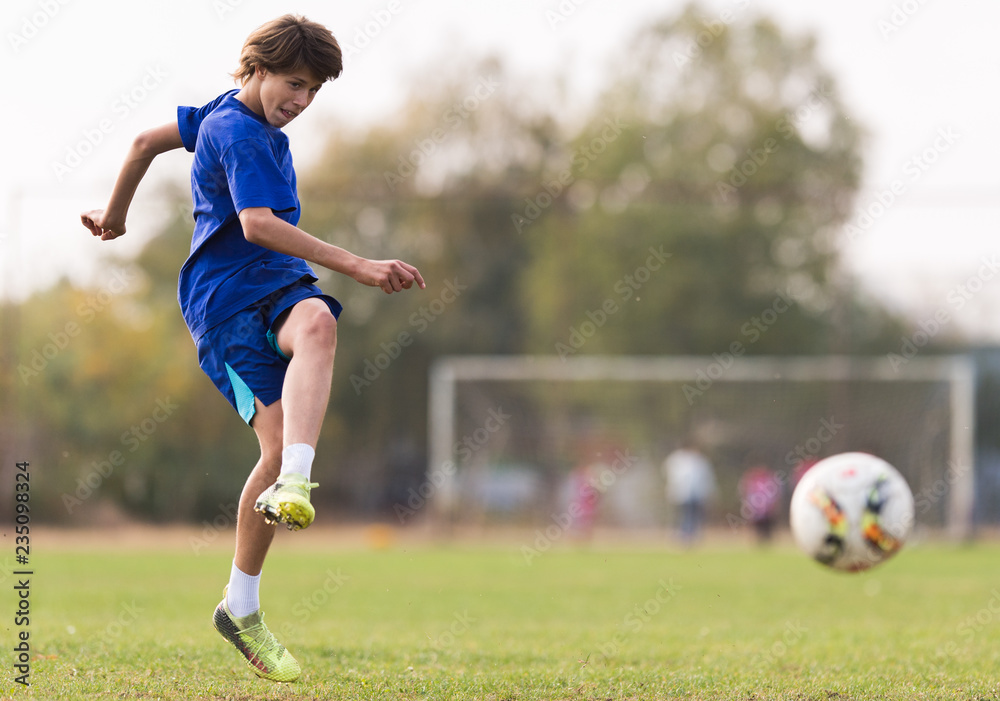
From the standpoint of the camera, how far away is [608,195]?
27984mm

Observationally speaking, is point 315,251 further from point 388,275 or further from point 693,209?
point 693,209

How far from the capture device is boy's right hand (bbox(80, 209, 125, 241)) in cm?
402

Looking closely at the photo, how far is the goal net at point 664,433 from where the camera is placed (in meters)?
19.2

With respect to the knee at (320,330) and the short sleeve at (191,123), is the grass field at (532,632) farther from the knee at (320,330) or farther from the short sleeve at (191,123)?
the short sleeve at (191,123)

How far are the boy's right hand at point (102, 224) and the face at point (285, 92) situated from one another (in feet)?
2.86

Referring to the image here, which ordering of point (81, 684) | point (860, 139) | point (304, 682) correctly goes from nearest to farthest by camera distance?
point (81, 684)
point (304, 682)
point (860, 139)

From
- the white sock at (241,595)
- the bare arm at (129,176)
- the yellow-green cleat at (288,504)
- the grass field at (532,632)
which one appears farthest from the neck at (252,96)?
the grass field at (532,632)

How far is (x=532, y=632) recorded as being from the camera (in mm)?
5980

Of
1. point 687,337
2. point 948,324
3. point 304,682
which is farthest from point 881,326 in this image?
point 304,682

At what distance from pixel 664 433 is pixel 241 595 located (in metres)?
17.2

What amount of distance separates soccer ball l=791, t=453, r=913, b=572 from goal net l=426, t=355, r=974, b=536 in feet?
41.4

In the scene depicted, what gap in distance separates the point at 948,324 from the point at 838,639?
18.0 meters

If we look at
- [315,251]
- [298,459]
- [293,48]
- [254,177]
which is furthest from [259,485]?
[293,48]

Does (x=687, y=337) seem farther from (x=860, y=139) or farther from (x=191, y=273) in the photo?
(x=191, y=273)
